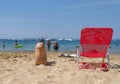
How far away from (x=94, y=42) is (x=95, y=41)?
41mm

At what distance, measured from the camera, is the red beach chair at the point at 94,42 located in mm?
8383

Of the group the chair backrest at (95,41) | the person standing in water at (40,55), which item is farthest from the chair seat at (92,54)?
the person standing in water at (40,55)

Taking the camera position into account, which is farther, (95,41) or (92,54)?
(95,41)

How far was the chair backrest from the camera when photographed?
840 centimetres

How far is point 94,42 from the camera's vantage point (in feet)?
28.1

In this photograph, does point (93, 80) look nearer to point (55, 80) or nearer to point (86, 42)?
point (55, 80)

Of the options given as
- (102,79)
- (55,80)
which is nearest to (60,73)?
(55,80)

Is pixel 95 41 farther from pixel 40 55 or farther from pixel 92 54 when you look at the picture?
pixel 40 55

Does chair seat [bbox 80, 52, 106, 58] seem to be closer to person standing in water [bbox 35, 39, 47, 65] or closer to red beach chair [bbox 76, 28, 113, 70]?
red beach chair [bbox 76, 28, 113, 70]

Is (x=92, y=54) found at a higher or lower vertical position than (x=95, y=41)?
lower

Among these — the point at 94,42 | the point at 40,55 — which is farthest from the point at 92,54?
the point at 40,55

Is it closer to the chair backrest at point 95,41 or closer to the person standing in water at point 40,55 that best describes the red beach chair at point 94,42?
the chair backrest at point 95,41

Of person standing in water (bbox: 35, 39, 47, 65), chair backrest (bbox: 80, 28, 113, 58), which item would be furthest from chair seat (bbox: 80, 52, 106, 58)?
person standing in water (bbox: 35, 39, 47, 65)

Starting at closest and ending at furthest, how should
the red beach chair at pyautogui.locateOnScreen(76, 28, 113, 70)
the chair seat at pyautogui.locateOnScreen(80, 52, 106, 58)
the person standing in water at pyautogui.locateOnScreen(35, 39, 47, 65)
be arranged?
1. the chair seat at pyautogui.locateOnScreen(80, 52, 106, 58)
2. the red beach chair at pyautogui.locateOnScreen(76, 28, 113, 70)
3. the person standing in water at pyautogui.locateOnScreen(35, 39, 47, 65)
